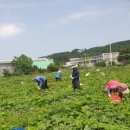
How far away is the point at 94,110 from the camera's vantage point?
11469 millimetres

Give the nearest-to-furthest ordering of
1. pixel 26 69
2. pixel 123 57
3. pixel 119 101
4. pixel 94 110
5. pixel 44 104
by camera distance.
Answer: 1. pixel 94 110
2. pixel 119 101
3. pixel 44 104
4. pixel 26 69
5. pixel 123 57

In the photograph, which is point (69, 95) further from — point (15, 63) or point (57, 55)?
point (57, 55)

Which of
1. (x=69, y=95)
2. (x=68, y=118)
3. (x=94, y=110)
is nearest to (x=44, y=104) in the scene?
(x=69, y=95)

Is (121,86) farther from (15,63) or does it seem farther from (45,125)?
(15,63)

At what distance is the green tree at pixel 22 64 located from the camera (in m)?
79.4

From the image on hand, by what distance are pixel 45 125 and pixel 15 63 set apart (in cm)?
7823

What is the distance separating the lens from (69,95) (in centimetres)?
1744

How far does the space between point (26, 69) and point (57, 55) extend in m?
103

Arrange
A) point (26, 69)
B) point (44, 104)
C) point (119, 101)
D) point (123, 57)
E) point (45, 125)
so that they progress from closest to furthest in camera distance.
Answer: point (45, 125)
point (119, 101)
point (44, 104)
point (26, 69)
point (123, 57)

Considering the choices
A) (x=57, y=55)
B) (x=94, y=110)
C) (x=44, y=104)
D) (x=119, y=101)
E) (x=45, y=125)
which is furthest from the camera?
(x=57, y=55)

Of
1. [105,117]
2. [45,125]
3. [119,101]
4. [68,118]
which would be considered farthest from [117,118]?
[119,101]

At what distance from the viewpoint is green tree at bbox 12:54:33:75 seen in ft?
261

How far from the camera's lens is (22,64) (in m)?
82.1

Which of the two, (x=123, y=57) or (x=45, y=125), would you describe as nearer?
(x=45, y=125)
